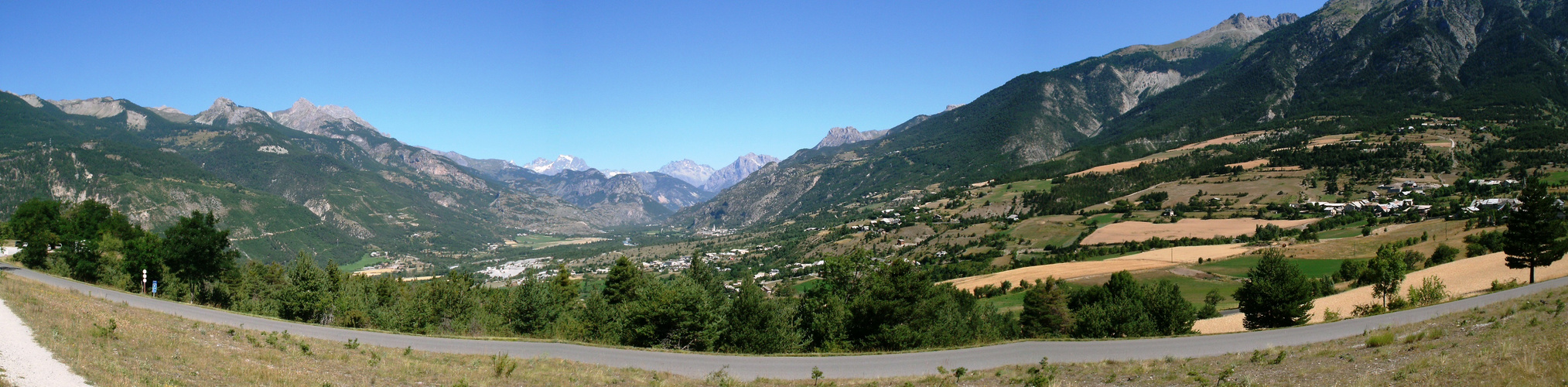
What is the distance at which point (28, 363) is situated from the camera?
1383 cm

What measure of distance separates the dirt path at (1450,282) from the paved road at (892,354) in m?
17.0

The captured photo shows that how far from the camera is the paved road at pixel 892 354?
2264cm

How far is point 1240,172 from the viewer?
519ft

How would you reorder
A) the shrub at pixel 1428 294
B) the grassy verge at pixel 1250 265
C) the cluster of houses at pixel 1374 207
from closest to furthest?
the shrub at pixel 1428 294 → the grassy verge at pixel 1250 265 → the cluster of houses at pixel 1374 207

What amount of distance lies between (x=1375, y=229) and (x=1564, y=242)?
5406cm

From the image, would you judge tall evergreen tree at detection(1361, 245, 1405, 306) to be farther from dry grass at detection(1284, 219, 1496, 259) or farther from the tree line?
the tree line

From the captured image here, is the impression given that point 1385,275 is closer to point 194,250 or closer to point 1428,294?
point 1428,294

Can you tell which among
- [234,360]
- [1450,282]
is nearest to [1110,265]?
[1450,282]

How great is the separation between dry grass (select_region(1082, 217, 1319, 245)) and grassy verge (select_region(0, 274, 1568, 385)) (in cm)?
10003

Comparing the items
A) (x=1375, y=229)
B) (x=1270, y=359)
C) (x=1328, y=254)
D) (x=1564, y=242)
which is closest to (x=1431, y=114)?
(x=1375, y=229)

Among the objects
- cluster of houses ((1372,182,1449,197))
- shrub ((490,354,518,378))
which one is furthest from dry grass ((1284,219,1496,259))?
shrub ((490,354,518,378))

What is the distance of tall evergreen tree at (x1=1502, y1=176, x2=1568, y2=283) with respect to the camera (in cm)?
4191

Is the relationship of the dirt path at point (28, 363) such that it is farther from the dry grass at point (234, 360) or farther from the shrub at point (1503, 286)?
the shrub at point (1503, 286)

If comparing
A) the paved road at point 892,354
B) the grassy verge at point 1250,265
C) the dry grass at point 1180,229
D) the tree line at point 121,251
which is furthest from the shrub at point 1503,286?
the tree line at point 121,251
